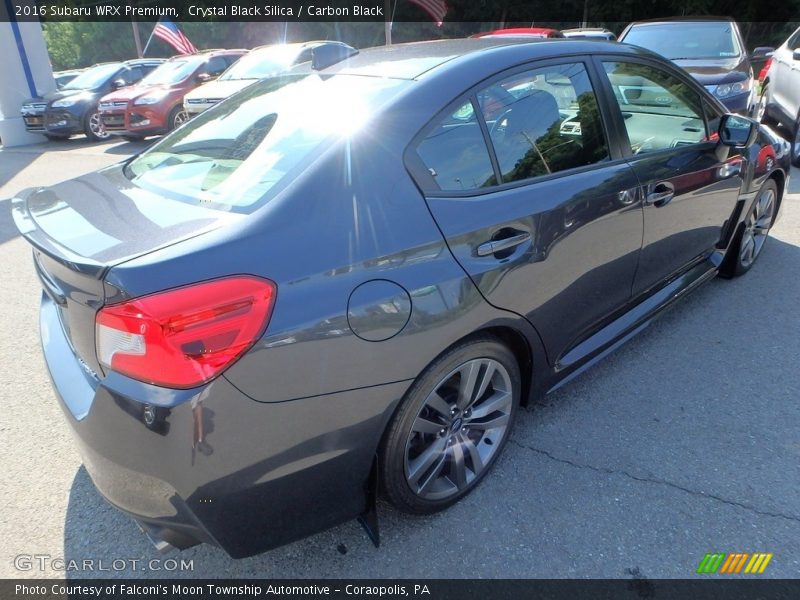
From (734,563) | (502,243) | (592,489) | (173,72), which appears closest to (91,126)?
(173,72)

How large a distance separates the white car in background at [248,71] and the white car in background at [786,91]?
7.20 m

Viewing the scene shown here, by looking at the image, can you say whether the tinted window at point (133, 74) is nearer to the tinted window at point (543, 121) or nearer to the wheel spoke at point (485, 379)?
the tinted window at point (543, 121)

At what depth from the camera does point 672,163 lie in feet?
9.78

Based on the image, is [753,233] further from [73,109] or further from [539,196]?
[73,109]

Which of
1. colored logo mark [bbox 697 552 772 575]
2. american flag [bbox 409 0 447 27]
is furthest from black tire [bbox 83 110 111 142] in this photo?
colored logo mark [bbox 697 552 772 575]

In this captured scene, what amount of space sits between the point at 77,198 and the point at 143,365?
3.29 ft

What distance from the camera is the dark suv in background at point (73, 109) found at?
12.6 meters

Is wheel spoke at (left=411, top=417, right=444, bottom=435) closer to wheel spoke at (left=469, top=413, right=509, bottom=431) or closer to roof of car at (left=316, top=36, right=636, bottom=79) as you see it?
wheel spoke at (left=469, top=413, right=509, bottom=431)

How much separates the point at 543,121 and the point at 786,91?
744 cm

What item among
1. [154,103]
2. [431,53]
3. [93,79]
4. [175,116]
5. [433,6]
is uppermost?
[431,53]

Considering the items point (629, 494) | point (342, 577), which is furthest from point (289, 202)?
point (629, 494)

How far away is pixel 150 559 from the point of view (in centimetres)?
216

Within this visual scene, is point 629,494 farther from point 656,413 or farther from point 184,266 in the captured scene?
point 184,266

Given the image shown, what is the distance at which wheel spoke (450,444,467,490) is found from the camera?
2.29 meters
